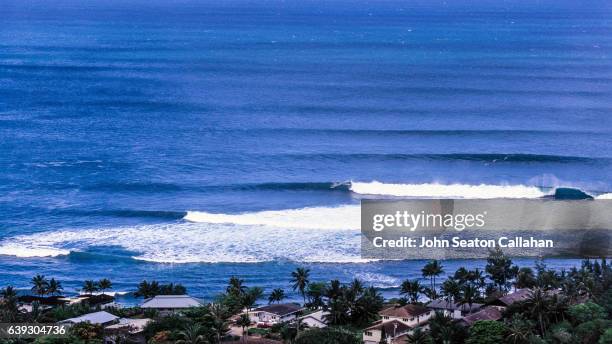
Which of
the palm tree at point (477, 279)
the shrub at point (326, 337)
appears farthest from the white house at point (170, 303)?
the palm tree at point (477, 279)

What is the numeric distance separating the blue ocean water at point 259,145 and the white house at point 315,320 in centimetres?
811

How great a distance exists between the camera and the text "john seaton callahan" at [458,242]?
183ft

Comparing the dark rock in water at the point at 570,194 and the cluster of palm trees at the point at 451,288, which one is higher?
the dark rock in water at the point at 570,194

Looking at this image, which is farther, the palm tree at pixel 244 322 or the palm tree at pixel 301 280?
the palm tree at pixel 301 280

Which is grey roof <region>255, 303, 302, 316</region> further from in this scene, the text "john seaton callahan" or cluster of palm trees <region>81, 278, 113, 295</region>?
the text "john seaton callahan"

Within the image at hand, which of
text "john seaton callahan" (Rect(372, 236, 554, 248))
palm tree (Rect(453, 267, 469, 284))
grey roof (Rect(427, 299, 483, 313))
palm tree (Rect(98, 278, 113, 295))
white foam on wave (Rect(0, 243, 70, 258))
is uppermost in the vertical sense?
text "john seaton callahan" (Rect(372, 236, 554, 248))

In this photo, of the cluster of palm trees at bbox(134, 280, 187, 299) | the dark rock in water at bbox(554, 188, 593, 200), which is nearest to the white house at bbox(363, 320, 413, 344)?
the cluster of palm trees at bbox(134, 280, 187, 299)

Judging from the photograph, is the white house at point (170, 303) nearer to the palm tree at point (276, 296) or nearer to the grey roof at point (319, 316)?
the palm tree at point (276, 296)

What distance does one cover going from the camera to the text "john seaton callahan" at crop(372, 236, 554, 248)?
55719 mm

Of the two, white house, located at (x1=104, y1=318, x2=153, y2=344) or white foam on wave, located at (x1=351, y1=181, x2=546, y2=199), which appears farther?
white foam on wave, located at (x1=351, y1=181, x2=546, y2=199)

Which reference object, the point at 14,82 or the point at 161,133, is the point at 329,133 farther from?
the point at 14,82

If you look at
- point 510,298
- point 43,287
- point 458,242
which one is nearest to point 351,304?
point 510,298

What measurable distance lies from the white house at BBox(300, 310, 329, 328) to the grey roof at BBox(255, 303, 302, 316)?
→ 5.72 feet

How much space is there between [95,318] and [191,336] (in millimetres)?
6633
